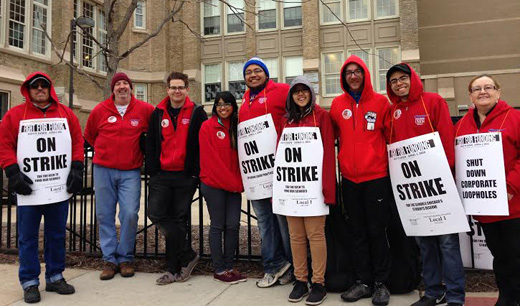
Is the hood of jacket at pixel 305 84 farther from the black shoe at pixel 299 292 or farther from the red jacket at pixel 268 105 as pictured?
the black shoe at pixel 299 292

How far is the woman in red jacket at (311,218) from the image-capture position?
3.81 meters

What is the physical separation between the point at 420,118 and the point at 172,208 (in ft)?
9.44

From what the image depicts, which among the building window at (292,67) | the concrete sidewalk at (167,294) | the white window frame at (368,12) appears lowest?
the concrete sidewalk at (167,294)

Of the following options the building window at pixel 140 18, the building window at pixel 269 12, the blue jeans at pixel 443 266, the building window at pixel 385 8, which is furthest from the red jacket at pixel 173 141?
the building window at pixel 140 18

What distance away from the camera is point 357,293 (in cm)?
380

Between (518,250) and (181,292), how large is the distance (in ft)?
10.4

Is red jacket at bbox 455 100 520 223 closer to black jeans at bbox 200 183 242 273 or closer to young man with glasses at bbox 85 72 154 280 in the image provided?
black jeans at bbox 200 183 242 273

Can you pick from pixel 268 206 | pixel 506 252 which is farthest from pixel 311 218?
pixel 506 252

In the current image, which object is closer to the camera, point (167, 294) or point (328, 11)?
point (167, 294)

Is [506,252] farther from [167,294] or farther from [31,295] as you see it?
[31,295]

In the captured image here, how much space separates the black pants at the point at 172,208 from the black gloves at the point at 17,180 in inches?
49.0

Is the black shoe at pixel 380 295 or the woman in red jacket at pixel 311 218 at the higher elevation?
the woman in red jacket at pixel 311 218

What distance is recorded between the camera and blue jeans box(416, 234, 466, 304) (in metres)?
3.45

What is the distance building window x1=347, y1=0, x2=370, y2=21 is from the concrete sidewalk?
22.0 m
